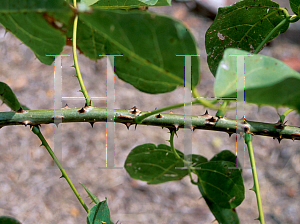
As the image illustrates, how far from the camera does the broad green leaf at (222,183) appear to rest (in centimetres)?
53

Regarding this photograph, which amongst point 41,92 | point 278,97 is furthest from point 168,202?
point 278,97

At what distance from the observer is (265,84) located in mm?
238

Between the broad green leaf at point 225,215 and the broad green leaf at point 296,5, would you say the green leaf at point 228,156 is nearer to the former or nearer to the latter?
the broad green leaf at point 225,215

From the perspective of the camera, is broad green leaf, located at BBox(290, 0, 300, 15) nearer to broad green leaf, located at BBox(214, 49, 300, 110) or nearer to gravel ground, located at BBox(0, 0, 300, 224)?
broad green leaf, located at BBox(214, 49, 300, 110)

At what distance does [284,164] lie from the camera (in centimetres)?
196

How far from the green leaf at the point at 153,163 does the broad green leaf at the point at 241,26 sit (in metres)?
0.19

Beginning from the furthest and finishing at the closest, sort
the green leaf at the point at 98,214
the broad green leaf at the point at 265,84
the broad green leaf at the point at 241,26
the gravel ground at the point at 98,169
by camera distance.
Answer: the gravel ground at the point at 98,169, the broad green leaf at the point at 241,26, the green leaf at the point at 98,214, the broad green leaf at the point at 265,84

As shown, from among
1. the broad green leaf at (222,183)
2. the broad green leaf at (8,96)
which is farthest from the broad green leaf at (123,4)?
the broad green leaf at (222,183)

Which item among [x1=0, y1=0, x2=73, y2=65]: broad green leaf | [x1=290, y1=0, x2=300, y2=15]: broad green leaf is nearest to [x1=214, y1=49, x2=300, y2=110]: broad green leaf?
[x1=0, y1=0, x2=73, y2=65]: broad green leaf

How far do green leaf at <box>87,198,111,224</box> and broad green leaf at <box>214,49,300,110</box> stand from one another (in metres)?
0.27

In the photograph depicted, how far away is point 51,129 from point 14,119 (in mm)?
1536

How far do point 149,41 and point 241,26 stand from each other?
0.34 metres

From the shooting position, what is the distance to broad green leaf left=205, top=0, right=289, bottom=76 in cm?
52

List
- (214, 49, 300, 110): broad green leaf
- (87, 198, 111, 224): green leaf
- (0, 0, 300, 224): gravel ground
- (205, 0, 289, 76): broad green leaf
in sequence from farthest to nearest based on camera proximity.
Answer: (0, 0, 300, 224): gravel ground → (205, 0, 289, 76): broad green leaf → (87, 198, 111, 224): green leaf → (214, 49, 300, 110): broad green leaf
